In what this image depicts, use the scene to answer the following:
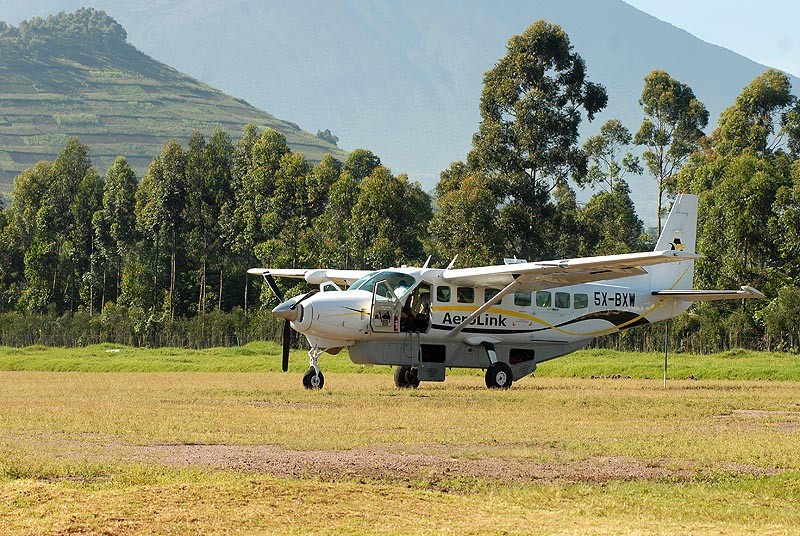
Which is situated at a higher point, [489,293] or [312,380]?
[489,293]

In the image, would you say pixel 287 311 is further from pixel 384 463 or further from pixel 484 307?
pixel 384 463

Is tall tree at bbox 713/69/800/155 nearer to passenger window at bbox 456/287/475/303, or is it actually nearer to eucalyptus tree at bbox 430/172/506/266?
eucalyptus tree at bbox 430/172/506/266

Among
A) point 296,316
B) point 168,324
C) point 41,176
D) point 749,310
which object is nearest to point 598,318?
point 296,316

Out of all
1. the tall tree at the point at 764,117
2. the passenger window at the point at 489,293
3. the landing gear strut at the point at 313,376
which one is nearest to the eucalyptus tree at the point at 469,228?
the tall tree at the point at 764,117

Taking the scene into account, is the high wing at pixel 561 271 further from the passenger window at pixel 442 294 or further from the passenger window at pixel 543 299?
the passenger window at pixel 543 299

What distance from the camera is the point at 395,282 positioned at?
27391 mm

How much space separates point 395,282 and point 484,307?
91.8 inches

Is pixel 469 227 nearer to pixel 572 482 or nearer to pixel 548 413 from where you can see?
pixel 548 413

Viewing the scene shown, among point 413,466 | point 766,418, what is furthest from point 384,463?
point 766,418

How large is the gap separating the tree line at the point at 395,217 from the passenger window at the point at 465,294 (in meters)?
21.8

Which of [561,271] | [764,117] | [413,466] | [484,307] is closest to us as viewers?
[413,466]

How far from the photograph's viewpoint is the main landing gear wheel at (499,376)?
28.7 metres

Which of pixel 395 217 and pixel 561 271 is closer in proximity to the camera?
pixel 561 271

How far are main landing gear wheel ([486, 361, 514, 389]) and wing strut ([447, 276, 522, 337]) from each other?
1.35 metres
